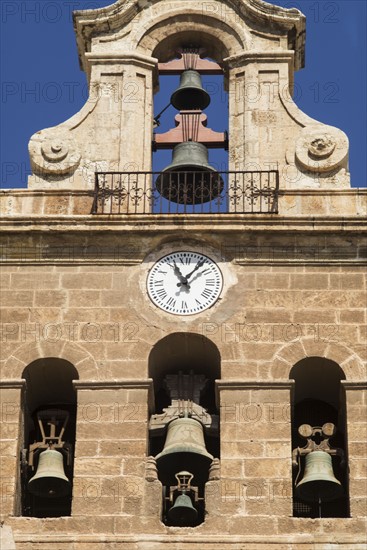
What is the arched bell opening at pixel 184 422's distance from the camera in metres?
28.7

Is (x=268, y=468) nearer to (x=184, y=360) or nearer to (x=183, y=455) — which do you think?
(x=183, y=455)

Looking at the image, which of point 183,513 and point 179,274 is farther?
point 179,274

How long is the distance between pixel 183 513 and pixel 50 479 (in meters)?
1.47

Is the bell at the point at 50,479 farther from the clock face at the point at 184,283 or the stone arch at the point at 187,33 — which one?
the stone arch at the point at 187,33

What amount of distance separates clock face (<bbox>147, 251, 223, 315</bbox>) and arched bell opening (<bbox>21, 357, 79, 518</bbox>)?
1296 millimetres

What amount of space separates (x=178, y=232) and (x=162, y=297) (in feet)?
2.45

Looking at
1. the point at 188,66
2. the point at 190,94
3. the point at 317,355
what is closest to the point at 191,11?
the point at 188,66

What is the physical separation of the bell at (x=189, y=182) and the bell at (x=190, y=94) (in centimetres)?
126

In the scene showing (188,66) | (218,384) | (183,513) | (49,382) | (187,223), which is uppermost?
(188,66)

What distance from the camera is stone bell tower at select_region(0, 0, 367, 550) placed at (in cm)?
2847

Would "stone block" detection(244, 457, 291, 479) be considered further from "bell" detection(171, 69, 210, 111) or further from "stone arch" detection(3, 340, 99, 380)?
"bell" detection(171, 69, 210, 111)

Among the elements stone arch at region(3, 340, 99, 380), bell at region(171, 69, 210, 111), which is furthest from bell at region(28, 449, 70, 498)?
bell at region(171, 69, 210, 111)

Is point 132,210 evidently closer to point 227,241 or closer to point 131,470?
point 227,241

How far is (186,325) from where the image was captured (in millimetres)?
29703
